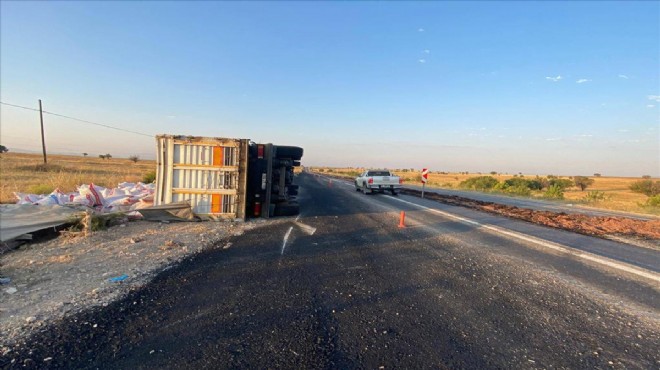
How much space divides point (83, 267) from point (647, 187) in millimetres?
50326

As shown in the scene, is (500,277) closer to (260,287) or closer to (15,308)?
(260,287)

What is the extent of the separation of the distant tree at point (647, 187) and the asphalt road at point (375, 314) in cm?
3964

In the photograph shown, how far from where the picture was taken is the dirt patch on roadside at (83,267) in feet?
13.1

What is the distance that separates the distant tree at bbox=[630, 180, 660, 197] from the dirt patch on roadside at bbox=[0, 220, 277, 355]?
4528 cm

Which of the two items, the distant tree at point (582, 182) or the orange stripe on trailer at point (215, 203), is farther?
the distant tree at point (582, 182)

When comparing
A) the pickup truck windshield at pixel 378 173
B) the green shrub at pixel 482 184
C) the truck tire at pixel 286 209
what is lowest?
the green shrub at pixel 482 184

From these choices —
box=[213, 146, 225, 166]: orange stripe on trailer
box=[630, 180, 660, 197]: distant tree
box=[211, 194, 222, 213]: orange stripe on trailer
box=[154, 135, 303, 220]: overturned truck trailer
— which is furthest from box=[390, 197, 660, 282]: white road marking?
box=[630, 180, 660, 197]: distant tree

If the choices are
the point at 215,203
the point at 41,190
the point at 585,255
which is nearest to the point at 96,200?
the point at 215,203

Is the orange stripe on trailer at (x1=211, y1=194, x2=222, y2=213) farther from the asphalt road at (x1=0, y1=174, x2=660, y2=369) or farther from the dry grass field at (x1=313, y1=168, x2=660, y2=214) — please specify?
the dry grass field at (x1=313, y1=168, x2=660, y2=214)

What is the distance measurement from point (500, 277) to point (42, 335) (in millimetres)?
6014

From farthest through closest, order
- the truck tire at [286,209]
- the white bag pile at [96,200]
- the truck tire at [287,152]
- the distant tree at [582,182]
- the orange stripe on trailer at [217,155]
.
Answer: the distant tree at [582,182] < the truck tire at [287,152] < the truck tire at [286,209] < the orange stripe on trailer at [217,155] < the white bag pile at [96,200]

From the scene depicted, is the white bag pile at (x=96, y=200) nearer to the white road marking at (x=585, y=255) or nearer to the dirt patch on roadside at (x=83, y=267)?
the dirt patch on roadside at (x=83, y=267)

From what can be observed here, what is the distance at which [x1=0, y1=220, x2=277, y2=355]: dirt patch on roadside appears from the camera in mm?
3996

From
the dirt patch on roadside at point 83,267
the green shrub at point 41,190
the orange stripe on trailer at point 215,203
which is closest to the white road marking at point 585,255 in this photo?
the dirt patch on roadside at point 83,267
